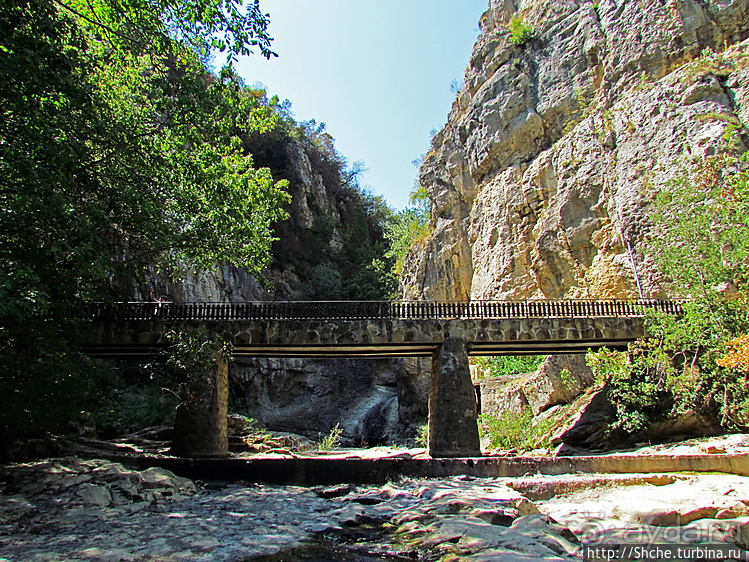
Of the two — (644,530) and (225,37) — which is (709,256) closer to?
(644,530)

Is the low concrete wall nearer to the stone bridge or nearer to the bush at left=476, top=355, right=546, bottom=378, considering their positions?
the stone bridge

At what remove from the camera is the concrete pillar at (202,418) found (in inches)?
606

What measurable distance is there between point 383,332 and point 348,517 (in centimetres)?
1003

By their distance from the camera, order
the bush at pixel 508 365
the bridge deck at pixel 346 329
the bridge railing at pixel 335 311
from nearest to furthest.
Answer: the bridge deck at pixel 346 329 < the bridge railing at pixel 335 311 < the bush at pixel 508 365

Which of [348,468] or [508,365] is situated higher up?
[508,365]

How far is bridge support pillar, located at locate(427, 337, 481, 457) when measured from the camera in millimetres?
15961

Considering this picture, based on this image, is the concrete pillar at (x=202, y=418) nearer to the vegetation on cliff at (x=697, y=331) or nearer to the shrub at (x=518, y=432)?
the shrub at (x=518, y=432)

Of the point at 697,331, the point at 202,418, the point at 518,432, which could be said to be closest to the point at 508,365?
the point at 518,432

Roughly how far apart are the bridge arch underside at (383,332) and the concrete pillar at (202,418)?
1707 millimetres

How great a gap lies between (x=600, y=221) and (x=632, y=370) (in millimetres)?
9519

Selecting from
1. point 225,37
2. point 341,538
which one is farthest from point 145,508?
point 225,37

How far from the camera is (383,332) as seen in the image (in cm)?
1748

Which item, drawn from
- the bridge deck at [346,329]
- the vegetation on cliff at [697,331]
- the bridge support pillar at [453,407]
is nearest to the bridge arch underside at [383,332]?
the bridge deck at [346,329]

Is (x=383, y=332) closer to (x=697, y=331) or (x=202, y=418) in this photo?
(x=202, y=418)
